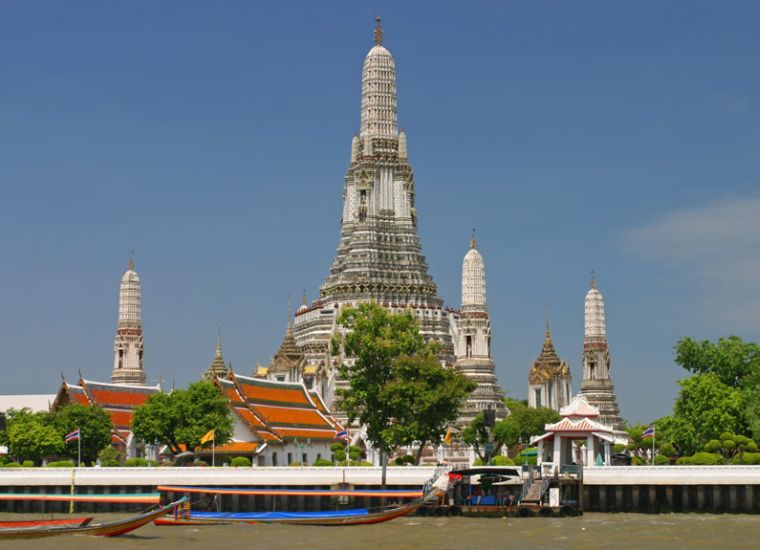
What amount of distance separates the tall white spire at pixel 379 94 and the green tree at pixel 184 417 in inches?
2179

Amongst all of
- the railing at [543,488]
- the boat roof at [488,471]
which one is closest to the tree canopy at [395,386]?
the boat roof at [488,471]

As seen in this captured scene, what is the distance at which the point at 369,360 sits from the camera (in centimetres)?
8012

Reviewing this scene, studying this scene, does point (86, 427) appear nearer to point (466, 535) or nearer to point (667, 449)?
point (667, 449)

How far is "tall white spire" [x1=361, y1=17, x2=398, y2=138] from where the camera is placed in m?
139

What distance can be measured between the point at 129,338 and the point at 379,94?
3509 cm

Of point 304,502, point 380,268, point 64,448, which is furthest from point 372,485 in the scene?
point 380,268

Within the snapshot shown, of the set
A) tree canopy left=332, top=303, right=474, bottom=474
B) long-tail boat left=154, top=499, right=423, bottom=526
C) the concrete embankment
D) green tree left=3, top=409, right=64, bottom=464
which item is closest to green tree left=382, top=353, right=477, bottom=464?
tree canopy left=332, top=303, right=474, bottom=474

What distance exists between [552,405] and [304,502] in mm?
87381

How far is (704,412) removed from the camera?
83938mm

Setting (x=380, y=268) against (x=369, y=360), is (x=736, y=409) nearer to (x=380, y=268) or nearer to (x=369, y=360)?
(x=369, y=360)

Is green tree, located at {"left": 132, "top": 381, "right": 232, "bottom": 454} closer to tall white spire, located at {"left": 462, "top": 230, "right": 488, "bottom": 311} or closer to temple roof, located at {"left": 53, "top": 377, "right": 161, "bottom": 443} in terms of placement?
temple roof, located at {"left": 53, "top": 377, "right": 161, "bottom": 443}

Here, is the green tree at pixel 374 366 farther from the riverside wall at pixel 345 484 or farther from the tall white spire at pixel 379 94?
the tall white spire at pixel 379 94

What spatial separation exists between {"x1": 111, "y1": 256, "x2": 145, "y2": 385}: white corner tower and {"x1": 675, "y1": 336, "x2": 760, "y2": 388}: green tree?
6722 centimetres

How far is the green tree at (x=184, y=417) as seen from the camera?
88188 millimetres
